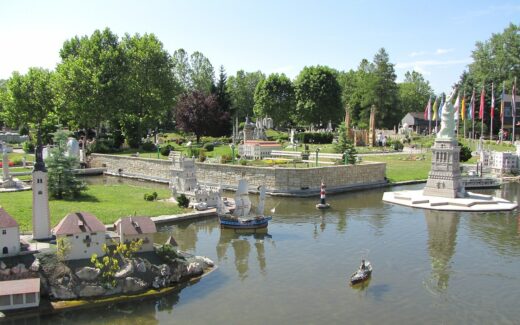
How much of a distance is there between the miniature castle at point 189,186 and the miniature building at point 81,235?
41.7 feet

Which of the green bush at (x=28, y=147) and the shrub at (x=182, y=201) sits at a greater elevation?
the green bush at (x=28, y=147)

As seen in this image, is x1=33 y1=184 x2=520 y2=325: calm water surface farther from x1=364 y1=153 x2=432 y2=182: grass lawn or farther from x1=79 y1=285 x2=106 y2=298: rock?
x1=364 y1=153 x2=432 y2=182: grass lawn

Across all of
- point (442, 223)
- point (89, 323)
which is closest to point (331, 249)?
point (442, 223)

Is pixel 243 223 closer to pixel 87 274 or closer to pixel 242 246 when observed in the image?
pixel 242 246

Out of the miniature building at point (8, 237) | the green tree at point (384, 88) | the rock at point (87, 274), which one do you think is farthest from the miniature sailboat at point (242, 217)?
the green tree at point (384, 88)

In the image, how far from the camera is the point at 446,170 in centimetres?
3547

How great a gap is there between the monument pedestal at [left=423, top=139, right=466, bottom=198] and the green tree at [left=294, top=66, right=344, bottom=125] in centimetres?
4667

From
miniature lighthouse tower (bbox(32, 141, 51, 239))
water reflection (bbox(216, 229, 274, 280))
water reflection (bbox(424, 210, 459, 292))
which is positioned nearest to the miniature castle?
water reflection (bbox(216, 229, 274, 280))

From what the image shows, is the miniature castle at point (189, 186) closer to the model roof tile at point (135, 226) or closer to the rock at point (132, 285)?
the model roof tile at point (135, 226)

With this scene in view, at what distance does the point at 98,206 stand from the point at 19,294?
45.4ft

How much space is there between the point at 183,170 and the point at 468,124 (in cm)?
5842

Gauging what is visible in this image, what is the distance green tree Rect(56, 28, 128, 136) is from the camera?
6159 centimetres

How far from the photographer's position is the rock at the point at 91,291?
16.8 meters

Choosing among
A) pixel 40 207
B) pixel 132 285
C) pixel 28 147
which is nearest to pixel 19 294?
pixel 132 285
